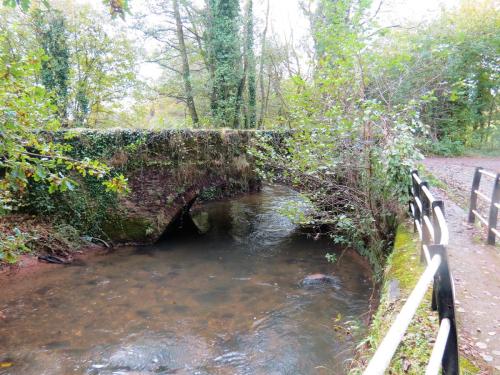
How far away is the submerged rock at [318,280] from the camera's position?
252 inches

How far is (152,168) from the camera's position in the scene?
8.57 meters

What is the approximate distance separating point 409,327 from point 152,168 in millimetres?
7143

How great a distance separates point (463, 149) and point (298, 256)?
11753 millimetres

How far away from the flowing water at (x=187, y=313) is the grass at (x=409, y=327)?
864 mm

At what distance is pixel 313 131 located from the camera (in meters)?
6.42

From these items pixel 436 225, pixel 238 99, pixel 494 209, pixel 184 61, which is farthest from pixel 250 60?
pixel 436 225

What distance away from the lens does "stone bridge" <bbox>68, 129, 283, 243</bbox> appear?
821 centimetres

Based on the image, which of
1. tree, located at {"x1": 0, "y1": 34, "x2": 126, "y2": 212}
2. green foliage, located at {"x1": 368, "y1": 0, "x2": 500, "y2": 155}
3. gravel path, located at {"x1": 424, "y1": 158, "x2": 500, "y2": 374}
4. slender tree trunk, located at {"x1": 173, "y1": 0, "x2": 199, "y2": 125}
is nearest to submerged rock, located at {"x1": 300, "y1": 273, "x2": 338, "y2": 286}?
gravel path, located at {"x1": 424, "y1": 158, "x2": 500, "y2": 374}

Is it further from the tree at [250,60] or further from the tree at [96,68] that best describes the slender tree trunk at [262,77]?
the tree at [96,68]

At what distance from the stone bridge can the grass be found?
5.48 metres

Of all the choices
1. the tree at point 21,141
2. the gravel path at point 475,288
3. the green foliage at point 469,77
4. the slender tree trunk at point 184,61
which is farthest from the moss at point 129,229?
the green foliage at point 469,77

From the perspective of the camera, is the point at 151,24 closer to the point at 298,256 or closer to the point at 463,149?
the point at 298,256

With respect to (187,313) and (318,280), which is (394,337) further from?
(318,280)

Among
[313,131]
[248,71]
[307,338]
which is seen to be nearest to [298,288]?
[307,338]
